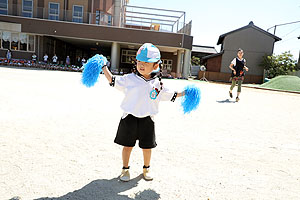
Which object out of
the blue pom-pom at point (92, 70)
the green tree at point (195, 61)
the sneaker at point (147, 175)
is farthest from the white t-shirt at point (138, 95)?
the green tree at point (195, 61)

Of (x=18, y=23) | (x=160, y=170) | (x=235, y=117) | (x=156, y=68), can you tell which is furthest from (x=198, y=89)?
(x=18, y=23)

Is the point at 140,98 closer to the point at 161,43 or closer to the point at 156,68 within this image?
the point at 156,68

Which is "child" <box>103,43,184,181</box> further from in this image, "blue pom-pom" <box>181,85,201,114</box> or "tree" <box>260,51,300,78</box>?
"tree" <box>260,51,300,78</box>

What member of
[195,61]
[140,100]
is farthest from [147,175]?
[195,61]

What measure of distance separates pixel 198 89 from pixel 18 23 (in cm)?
2797

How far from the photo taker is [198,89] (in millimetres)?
2936

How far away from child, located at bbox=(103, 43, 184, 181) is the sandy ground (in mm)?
335

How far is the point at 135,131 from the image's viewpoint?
2656 millimetres

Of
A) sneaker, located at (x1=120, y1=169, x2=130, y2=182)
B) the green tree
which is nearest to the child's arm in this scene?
sneaker, located at (x1=120, y1=169, x2=130, y2=182)

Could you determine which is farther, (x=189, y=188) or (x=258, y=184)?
(x=258, y=184)

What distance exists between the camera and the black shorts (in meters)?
2.63

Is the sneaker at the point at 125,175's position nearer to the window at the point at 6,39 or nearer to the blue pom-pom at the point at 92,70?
the blue pom-pom at the point at 92,70

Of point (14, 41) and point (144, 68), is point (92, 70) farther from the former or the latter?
point (14, 41)

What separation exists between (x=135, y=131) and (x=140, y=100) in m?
0.35
